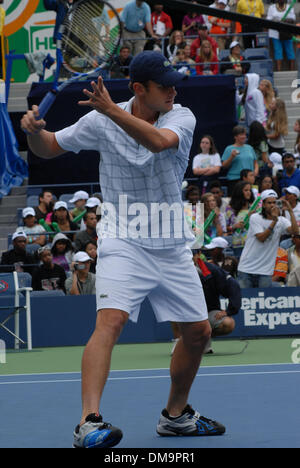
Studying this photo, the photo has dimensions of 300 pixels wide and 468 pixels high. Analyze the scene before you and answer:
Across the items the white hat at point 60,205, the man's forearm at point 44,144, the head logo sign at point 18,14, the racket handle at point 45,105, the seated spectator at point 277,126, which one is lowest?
the white hat at point 60,205

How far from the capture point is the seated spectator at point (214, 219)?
1355 cm

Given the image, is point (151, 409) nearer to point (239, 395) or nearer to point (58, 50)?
point (239, 395)

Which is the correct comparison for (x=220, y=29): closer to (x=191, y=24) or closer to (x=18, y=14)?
(x=191, y=24)

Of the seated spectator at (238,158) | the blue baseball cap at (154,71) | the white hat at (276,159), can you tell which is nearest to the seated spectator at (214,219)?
the seated spectator at (238,158)

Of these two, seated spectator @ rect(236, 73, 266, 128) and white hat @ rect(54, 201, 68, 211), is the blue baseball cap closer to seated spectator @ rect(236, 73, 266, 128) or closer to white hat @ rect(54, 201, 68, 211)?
white hat @ rect(54, 201, 68, 211)

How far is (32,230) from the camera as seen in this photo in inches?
574

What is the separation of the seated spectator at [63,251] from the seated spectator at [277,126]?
15.3 feet

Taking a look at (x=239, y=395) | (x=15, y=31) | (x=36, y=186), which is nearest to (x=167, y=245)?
(x=239, y=395)

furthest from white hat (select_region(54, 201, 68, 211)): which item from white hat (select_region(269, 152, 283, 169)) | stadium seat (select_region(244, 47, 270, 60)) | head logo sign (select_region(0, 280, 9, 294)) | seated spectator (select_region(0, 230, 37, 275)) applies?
stadium seat (select_region(244, 47, 270, 60))

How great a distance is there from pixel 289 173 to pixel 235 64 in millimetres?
3731

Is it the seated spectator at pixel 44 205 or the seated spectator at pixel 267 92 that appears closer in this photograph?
the seated spectator at pixel 44 205

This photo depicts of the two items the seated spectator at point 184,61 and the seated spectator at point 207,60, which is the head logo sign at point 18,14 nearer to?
the seated spectator at point 184,61

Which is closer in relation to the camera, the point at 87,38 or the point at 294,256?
the point at 87,38

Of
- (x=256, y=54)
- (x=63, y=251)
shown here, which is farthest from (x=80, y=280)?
(x=256, y=54)
